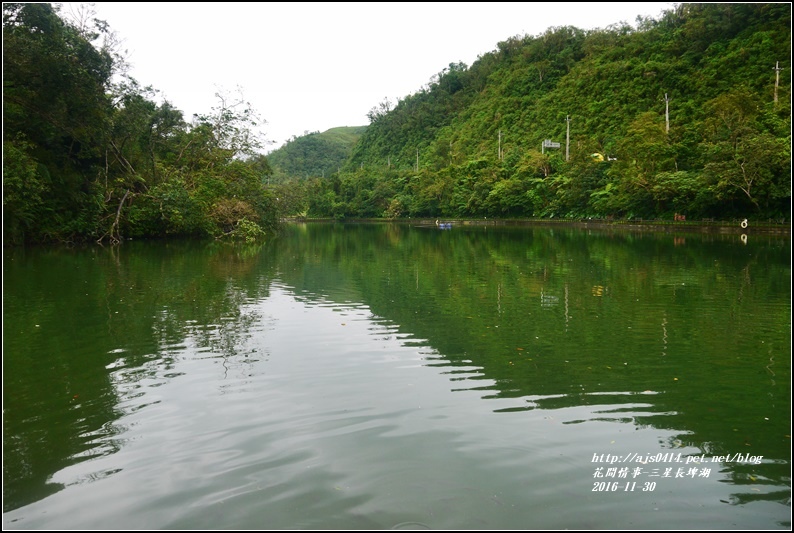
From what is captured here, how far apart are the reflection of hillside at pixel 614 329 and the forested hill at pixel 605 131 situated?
19.0m

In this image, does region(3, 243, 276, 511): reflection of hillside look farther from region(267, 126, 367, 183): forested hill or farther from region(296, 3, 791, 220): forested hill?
region(267, 126, 367, 183): forested hill

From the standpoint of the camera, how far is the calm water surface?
3.96 meters

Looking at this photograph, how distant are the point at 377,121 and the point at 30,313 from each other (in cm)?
11254

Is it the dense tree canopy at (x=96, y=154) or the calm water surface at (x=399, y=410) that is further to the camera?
the dense tree canopy at (x=96, y=154)

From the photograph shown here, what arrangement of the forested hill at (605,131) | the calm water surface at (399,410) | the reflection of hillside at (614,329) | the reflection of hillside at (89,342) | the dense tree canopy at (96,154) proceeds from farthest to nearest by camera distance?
the forested hill at (605,131)
the dense tree canopy at (96,154)
the reflection of hillside at (614,329)
the reflection of hillside at (89,342)
the calm water surface at (399,410)

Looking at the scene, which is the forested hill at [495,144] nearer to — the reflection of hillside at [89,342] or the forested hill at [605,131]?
the forested hill at [605,131]

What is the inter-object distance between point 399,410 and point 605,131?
6214 cm

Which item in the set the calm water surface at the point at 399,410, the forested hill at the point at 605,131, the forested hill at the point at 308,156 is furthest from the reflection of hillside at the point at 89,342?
the forested hill at the point at 308,156

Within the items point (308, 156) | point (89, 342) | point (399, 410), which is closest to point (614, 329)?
point (399, 410)

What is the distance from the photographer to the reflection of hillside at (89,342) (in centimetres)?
498

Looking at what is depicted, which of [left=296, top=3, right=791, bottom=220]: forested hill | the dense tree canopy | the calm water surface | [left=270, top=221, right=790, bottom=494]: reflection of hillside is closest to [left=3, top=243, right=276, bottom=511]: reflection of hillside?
the calm water surface

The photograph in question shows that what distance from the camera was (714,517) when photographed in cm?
379

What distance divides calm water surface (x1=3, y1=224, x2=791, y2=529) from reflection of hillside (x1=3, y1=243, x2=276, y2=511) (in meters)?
0.04

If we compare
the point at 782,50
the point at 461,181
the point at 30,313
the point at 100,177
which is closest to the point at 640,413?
the point at 30,313
